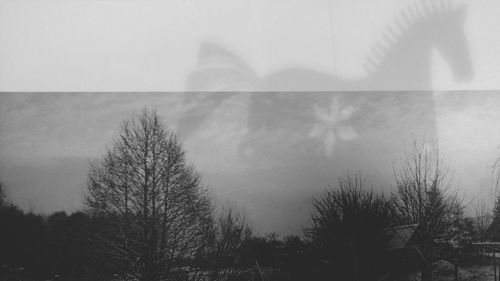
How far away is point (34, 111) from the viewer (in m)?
3.97

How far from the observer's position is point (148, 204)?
4391 millimetres

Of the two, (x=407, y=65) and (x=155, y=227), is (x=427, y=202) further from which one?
(x=155, y=227)

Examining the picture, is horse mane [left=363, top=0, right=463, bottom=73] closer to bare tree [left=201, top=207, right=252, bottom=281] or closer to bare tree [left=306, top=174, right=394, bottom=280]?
bare tree [left=306, top=174, right=394, bottom=280]

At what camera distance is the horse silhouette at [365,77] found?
4.25 meters

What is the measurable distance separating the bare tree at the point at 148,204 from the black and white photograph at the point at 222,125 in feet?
0.06

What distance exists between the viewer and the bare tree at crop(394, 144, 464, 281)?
4391 mm

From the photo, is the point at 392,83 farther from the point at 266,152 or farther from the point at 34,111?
the point at 34,111

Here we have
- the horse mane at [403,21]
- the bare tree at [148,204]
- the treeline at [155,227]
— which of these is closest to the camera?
the treeline at [155,227]

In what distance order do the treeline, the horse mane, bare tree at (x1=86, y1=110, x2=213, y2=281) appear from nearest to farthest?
the treeline, bare tree at (x1=86, y1=110, x2=213, y2=281), the horse mane

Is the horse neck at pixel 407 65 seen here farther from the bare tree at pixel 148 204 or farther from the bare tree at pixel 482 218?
the bare tree at pixel 148 204

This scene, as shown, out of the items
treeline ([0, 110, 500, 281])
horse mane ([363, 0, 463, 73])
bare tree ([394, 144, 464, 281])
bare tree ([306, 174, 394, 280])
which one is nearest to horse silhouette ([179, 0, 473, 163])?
horse mane ([363, 0, 463, 73])

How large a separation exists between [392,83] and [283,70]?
1.44m

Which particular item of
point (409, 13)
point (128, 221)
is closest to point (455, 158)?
point (409, 13)

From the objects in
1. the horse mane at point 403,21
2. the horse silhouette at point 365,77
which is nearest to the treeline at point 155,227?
the horse silhouette at point 365,77
